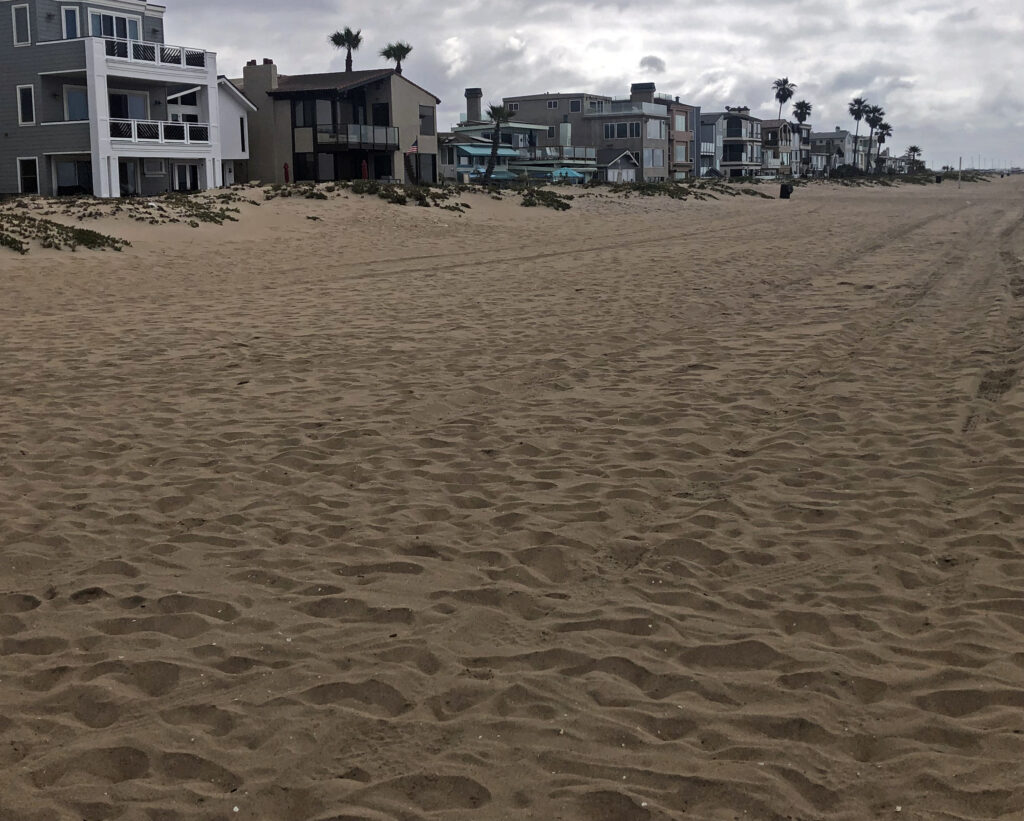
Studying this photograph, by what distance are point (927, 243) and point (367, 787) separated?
84.0ft

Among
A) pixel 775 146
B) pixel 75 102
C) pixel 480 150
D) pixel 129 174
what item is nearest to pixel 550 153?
pixel 480 150

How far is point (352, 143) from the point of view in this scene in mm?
52938

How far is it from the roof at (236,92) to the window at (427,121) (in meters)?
10.2

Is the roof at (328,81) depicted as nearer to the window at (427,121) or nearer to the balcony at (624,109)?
the window at (427,121)

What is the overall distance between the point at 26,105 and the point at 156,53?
543 centimetres

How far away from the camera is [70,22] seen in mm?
41594

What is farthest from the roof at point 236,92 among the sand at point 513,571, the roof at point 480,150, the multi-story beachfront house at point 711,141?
the multi-story beachfront house at point 711,141

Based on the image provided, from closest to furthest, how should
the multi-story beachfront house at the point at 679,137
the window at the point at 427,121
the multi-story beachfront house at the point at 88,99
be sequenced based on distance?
1. the multi-story beachfront house at the point at 88,99
2. the window at the point at 427,121
3. the multi-story beachfront house at the point at 679,137

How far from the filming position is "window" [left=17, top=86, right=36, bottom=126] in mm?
40406

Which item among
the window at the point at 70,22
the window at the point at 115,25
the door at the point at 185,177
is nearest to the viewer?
the window at the point at 70,22

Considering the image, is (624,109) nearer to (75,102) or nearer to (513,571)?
(75,102)

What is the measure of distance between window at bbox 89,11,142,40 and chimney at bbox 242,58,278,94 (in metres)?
10.1

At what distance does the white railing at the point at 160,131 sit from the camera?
132ft

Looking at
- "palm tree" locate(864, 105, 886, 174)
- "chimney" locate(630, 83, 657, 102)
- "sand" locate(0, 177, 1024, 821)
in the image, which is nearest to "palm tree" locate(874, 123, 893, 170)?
"palm tree" locate(864, 105, 886, 174)
